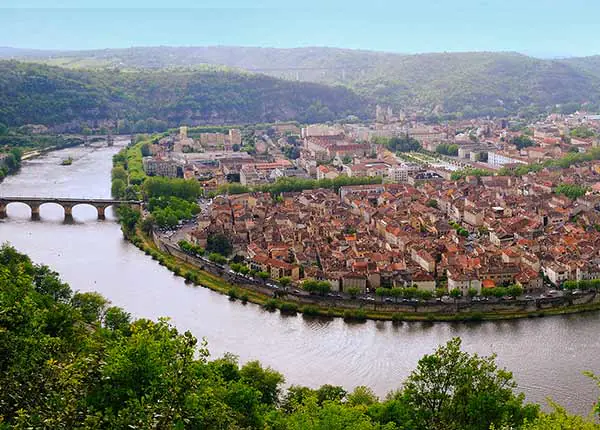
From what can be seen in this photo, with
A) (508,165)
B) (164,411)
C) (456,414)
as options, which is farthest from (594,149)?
(164,411)

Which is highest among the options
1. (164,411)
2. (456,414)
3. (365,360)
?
(164,411)

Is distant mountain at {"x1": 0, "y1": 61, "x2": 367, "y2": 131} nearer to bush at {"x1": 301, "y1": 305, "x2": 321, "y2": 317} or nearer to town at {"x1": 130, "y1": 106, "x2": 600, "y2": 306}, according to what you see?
town at {"x1": 130, "y1": 106, "x2": 600, "y2": 306}

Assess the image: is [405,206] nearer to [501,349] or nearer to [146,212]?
[146,212]

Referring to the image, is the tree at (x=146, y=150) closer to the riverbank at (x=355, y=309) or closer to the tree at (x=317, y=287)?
the riverbank at (x=355, y=309)

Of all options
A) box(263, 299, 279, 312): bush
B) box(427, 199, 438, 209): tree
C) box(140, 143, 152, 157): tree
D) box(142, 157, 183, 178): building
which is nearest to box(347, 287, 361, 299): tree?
box(263, 299, 279, 312): bush

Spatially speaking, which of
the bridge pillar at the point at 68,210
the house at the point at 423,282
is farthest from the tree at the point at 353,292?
the bridge pillar at the point at 68,210

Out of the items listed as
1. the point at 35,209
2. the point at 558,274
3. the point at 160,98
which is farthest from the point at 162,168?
the point at 160,98
